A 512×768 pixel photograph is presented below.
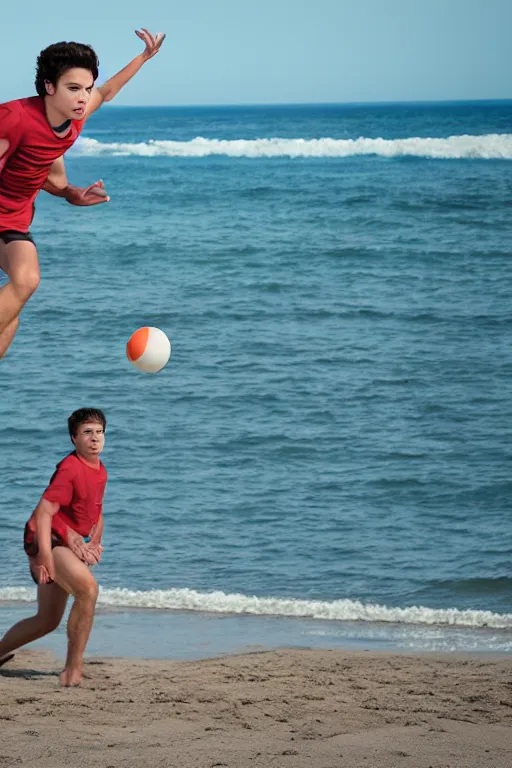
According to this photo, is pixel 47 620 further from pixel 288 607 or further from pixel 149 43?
pixel 149 43

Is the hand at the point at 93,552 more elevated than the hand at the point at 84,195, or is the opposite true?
the hand at the point at 84,195

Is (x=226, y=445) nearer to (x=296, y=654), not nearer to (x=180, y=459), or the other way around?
(x=180, y=459)

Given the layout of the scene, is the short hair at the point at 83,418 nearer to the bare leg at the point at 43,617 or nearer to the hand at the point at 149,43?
the bare leg at the point at 43,617

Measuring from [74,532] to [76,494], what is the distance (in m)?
0.24

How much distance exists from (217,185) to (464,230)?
16858mm

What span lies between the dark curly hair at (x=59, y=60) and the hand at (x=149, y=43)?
0.66 metres

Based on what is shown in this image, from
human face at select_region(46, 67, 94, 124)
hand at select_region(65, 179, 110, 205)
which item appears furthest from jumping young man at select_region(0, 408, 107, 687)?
human face at select_region(46, 67, 94, 124)

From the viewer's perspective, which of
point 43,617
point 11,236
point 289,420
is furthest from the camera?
point 289,420

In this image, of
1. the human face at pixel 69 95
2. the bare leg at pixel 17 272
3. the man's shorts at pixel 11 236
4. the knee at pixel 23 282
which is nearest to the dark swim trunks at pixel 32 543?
the bare leg at pixel 17 272

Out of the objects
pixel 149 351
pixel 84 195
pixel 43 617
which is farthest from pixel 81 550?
pixel 84 195

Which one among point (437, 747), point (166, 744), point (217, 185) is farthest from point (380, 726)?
point (217, 185)

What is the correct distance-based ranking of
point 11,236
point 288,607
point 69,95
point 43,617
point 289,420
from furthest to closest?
point 289,420 → point 288,607 → point 43,617 → point 11,236 → point 69,95

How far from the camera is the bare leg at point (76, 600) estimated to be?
6516 mm

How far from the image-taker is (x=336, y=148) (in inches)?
2542
